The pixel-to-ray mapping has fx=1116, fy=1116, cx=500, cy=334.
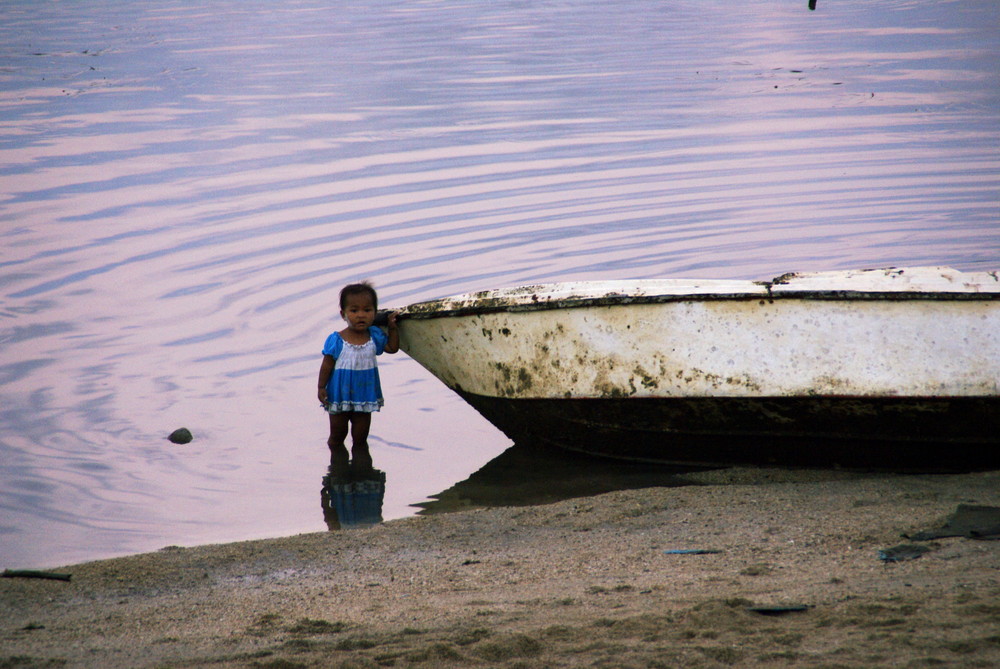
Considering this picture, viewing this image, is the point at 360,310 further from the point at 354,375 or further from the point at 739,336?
the point at 739,336

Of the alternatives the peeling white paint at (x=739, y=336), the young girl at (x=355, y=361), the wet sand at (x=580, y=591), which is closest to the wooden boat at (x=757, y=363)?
the peeling white paint at (x=739, y=336)

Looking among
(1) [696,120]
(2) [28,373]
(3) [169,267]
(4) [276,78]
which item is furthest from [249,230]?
(4) [276,78]

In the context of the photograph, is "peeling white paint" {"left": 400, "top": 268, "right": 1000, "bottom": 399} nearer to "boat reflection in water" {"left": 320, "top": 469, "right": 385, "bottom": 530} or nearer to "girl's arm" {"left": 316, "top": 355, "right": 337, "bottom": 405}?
"girl's arm" {"left": 316, "top": 355, "right": 337, "bottom": 405}

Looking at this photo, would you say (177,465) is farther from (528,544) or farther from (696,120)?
(696,120)

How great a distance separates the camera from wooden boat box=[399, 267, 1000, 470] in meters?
4.94

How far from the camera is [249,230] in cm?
1087

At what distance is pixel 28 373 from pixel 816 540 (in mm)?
5577

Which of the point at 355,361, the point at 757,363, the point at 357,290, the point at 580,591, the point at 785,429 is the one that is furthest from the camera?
the point at 355,361

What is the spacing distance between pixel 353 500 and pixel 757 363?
2.19m

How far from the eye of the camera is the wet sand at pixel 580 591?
3.11 metres

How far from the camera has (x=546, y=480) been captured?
5.79 m

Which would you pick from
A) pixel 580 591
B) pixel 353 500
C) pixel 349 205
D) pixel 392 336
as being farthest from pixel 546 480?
pixel 349 205

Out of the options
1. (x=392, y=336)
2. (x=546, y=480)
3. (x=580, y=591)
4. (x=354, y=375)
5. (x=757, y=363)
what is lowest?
(x=580, y=591)

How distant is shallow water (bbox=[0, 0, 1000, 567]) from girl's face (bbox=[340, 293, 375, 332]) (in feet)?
2.88
